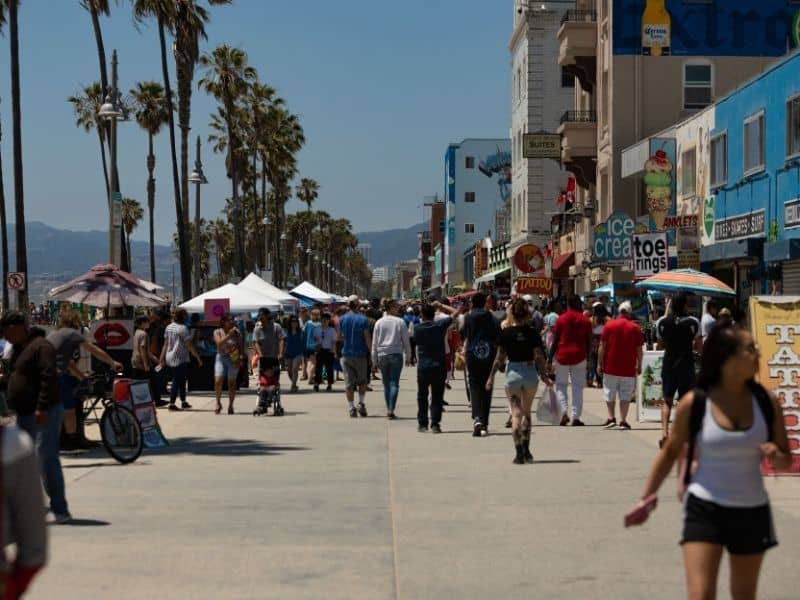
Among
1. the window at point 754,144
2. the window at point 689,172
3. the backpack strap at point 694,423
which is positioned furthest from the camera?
the window at point 689,172

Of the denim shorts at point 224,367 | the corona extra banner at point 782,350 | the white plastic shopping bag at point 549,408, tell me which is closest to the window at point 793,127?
the denim shorts at point 224,367

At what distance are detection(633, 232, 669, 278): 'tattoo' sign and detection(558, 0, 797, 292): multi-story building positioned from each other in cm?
1673

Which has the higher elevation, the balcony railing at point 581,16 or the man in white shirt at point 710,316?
the balcony railing at point 581,16

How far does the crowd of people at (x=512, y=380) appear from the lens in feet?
19.1

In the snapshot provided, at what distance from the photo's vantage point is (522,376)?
1448cm

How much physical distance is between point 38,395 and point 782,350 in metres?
6.60

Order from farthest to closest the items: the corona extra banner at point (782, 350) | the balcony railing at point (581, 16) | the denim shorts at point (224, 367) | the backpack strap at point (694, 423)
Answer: the balcony railing at point (581, 16) → the denim shorts at point (224, 367) → the corona extra banner at point (782, 350) → the backpack strap at point (694, 423)

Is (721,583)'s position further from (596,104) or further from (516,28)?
(516,28)

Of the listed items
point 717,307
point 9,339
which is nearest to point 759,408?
point 9,339

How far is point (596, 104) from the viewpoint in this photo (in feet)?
157

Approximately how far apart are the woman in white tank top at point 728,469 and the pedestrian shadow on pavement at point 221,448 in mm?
9927

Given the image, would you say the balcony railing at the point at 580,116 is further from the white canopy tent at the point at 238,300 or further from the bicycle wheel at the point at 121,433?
the bicycle wheel at the point at 121,433

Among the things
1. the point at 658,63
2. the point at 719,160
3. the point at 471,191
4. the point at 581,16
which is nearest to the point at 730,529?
the point at 719,160

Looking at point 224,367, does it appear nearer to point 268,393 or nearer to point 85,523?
point 268,393
